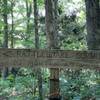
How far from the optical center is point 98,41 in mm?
4949

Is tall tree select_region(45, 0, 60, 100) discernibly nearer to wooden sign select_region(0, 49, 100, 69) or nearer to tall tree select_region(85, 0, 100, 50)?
wooden sign select_region(0, 49, 100, 69)

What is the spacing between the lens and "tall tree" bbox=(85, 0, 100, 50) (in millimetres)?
4871

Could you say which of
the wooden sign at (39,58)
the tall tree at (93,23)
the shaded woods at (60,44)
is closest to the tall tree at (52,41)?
the shaded woods at (60,44)

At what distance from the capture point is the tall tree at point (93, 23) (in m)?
Result: 4.87

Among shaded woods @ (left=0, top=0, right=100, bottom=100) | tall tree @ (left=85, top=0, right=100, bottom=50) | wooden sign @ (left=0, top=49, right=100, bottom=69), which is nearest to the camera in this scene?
wooden sign @ (left=0, top=49, right=100, bottom=69)

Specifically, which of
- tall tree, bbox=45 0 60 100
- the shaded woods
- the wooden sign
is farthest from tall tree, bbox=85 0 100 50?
the wooden sign

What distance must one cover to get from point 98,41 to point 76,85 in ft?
6.57

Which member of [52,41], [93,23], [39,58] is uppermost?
[93,23]

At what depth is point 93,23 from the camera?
4902 mm

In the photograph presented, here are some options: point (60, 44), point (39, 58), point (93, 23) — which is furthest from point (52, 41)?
point (60, 44)

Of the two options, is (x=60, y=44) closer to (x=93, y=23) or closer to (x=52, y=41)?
(x=93, y=23)

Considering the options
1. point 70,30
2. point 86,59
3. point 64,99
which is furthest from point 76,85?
point 70,30

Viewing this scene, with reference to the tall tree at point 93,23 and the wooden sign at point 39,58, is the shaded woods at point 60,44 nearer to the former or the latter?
the tall tree at point 93,23

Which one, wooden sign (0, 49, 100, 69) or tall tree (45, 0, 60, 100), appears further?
tall tree (45, 0, 60, 100)
